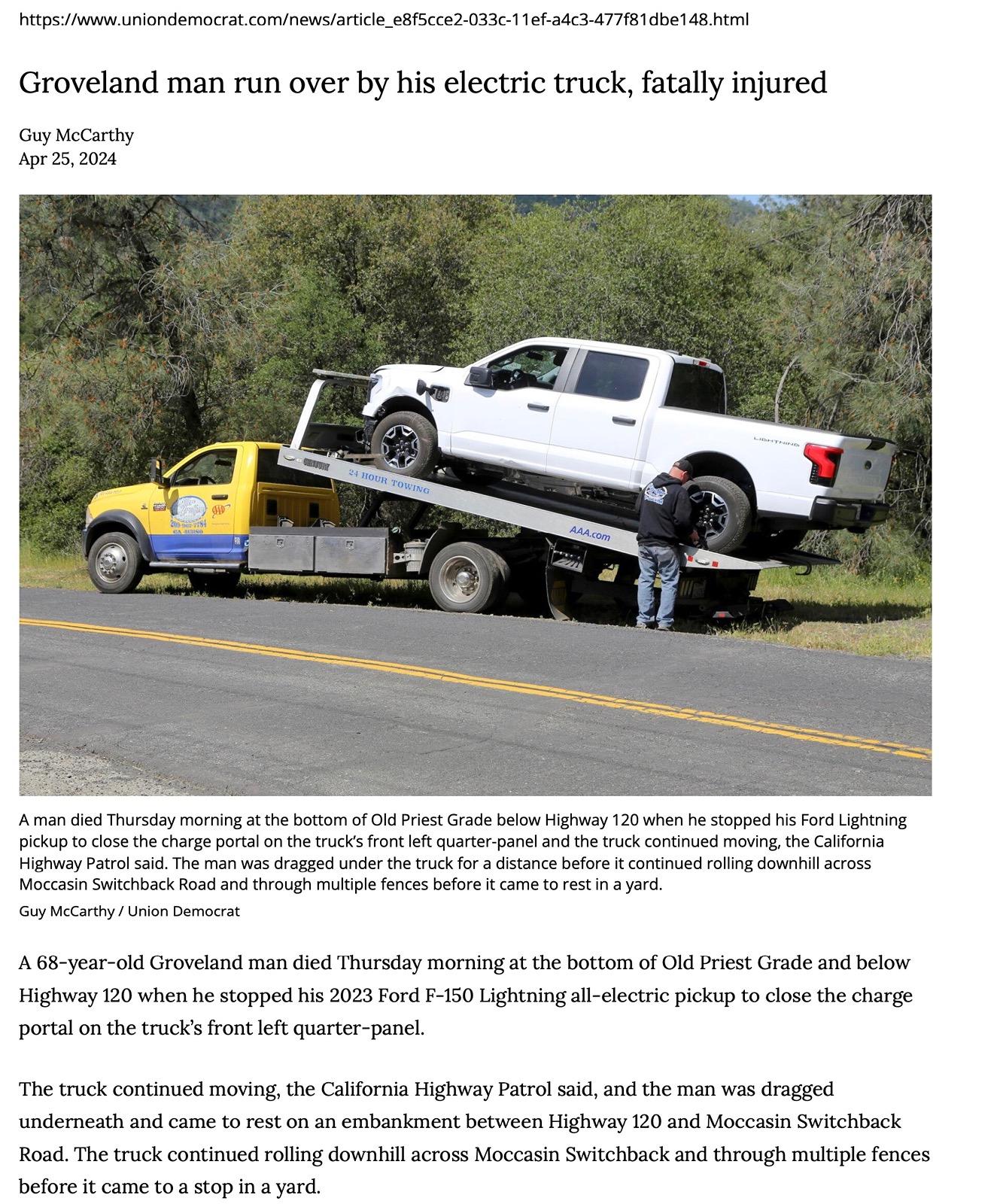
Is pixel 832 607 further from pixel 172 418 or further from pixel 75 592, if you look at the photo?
pixel 172 418

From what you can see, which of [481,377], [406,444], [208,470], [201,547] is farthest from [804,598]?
[208,470]

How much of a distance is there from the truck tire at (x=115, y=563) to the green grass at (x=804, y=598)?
0.53 meters

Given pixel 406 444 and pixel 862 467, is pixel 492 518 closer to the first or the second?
pixel 406 444

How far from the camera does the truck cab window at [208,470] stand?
57.9 feet

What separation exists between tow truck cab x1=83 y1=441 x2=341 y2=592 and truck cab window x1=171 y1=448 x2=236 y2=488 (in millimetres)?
11

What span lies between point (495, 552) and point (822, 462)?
4061 millimetres

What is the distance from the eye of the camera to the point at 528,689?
400 inches

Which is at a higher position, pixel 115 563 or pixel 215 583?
pixel 115 563
